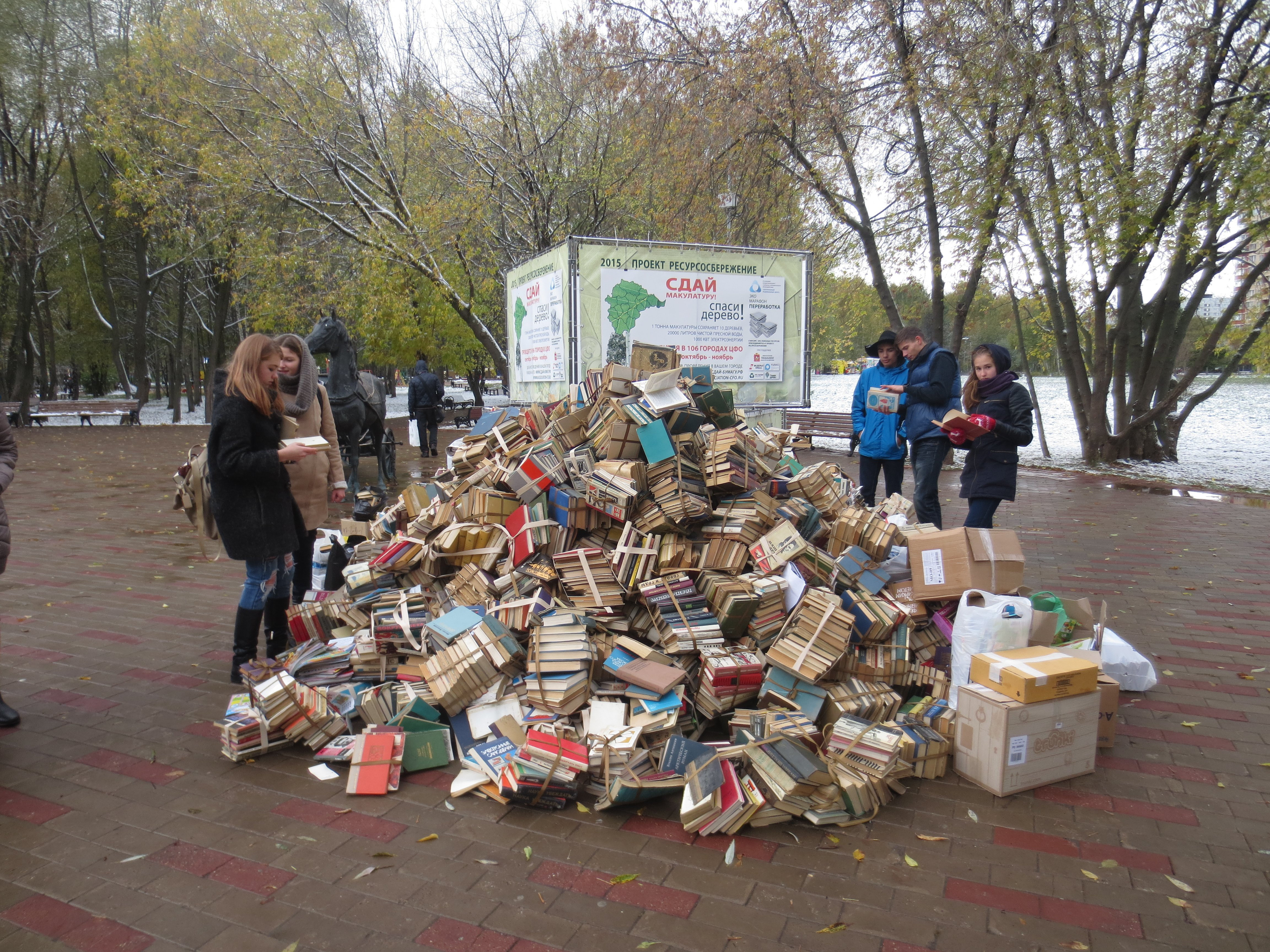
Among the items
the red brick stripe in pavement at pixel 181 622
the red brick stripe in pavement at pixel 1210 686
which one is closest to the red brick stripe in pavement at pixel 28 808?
the red brick stripe in pavement at pixel 181 622

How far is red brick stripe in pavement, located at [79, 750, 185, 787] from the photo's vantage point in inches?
133

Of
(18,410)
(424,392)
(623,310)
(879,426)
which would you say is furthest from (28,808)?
(18,410)

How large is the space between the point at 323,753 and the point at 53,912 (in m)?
1.15

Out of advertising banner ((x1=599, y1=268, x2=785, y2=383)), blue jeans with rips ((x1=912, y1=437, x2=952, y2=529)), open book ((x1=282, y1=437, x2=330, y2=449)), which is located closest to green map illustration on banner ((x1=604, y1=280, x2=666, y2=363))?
advertising banner ((x1=599, y1=268, x2=785, y2=383))

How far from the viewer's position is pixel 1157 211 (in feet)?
39.5

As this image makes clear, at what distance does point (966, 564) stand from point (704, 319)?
5556 millimetres

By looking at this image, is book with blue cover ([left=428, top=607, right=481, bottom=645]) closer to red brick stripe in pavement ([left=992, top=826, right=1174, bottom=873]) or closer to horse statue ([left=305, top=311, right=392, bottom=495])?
red brick stripe in pavement ([left=992, top=826, right=1174, bottom=873])

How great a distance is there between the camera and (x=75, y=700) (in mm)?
4164

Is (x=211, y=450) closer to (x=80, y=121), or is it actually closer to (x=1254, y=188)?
(x=1254, y=188)

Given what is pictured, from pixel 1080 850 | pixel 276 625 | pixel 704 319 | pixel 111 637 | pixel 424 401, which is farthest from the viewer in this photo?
pixel 424 401

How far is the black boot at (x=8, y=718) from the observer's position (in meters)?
3.84

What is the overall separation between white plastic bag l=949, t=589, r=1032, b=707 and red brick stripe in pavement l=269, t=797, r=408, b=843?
→ 103 inches

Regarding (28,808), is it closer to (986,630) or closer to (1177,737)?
(986,630)

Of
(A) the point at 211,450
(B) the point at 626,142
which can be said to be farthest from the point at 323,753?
(B) the point at 626,142
